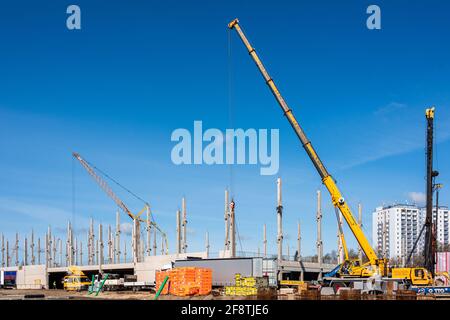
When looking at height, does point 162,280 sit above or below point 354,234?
below

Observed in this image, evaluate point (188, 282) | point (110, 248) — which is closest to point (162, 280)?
point (188, 282)

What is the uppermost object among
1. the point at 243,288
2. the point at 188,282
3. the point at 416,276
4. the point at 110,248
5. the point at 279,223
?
the point at 279,223

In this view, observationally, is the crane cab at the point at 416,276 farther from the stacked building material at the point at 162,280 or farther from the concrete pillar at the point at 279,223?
the concrete pillar at the point at 279,223

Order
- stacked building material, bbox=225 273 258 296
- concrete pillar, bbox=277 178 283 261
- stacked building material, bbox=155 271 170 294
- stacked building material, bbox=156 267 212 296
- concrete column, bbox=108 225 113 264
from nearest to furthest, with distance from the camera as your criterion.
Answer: stacked building material, bbox=156 267 212 296
stacked building material, bbox=225 273 258 296
stacked building material, bbox=155 271 170 294
concrete pillar, bbox=277 178 283 261
concrete column, bbox=108 225 113 264

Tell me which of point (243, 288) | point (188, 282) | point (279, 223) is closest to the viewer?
point (188, 282)

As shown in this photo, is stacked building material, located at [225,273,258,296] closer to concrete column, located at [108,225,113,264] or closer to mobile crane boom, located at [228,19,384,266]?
mobile crane boom, located at [228,19,384,266]

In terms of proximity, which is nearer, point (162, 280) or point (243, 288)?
point (243, 288)

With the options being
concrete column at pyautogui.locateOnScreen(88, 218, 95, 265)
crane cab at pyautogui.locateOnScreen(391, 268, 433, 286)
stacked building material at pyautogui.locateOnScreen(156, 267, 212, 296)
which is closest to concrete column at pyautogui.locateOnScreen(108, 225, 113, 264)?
concrete column at pyautogui.locateOnScreen(88, 218, 95, 265)

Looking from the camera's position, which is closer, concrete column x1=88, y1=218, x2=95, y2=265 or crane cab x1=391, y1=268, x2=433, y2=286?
crane cab x1=391, y1=268, x2=433, y2=286

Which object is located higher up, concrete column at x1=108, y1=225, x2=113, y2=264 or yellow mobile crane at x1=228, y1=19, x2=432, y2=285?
yellow mobile crane at x1=228, y1=19, x2=432, y2=285

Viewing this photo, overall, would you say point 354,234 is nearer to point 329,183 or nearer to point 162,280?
Result: point 329,183
